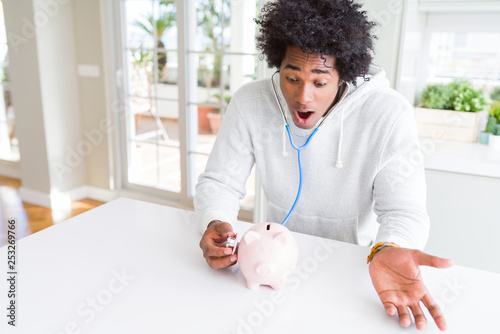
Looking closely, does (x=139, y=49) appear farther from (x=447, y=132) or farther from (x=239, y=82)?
(x=447, y=132)

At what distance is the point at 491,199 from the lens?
1729mm

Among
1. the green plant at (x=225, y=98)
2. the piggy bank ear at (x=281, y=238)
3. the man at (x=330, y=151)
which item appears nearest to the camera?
the piggy bank ear at (x=281, y=238)

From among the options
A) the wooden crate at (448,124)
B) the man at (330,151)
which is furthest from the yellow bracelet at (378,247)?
the wooden crate at (448,124)

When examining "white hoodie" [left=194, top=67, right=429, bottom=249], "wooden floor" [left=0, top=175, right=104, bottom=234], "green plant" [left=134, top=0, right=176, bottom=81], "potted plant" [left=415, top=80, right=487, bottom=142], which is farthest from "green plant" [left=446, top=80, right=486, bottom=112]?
"wooden floor" [left=0, top=175, right=104, bottom=234]

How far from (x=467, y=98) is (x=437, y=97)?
0.14 m

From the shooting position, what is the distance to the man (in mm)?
950

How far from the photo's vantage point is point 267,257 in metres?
0.81

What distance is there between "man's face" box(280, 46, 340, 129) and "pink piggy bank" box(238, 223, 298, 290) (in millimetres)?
359

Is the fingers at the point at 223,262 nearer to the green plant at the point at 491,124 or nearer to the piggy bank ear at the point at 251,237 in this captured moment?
the piggy bank ear at the point at 251,237

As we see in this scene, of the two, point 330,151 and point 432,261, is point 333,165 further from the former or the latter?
point 432,261

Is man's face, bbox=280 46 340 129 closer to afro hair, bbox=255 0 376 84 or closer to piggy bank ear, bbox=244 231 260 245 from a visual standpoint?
afro hair, bbox=255 0 376 84

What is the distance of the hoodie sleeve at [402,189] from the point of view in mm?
970

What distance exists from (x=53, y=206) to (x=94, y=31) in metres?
1.34

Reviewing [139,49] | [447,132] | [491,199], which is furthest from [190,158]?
[491,199]
